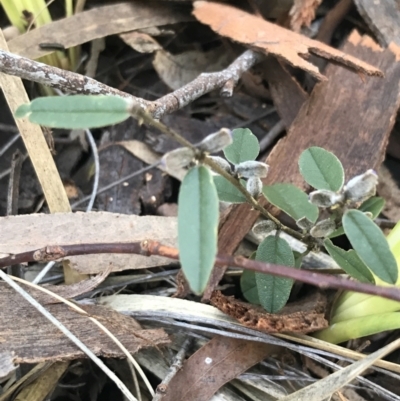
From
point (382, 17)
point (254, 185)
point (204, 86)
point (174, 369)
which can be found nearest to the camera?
point (254, 185)

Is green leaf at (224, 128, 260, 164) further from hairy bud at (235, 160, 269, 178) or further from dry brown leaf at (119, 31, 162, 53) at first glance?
dry brown leaf at (119, 31, 162, 53)

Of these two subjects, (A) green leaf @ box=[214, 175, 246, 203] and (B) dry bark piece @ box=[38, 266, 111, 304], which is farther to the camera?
(B) dry bark piece @ box=[38, 266, 111, 304]

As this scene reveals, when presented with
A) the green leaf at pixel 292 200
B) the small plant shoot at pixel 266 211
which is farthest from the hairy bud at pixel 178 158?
the green leaf at pixel 292 200

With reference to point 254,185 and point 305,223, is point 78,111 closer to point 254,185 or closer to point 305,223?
point 254,185

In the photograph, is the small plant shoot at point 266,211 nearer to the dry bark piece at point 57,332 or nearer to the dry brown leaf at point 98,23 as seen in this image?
the dry bark piece at point 57,332

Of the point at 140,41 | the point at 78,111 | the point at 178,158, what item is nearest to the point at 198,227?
the point at 178,158

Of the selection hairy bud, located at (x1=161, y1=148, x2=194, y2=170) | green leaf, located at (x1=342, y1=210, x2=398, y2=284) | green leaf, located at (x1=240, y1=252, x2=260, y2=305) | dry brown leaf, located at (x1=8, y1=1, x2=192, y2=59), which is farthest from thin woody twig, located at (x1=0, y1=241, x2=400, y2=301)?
dry brown leaf, located at (x1=8, y1=1, x2=192, y2=59)
